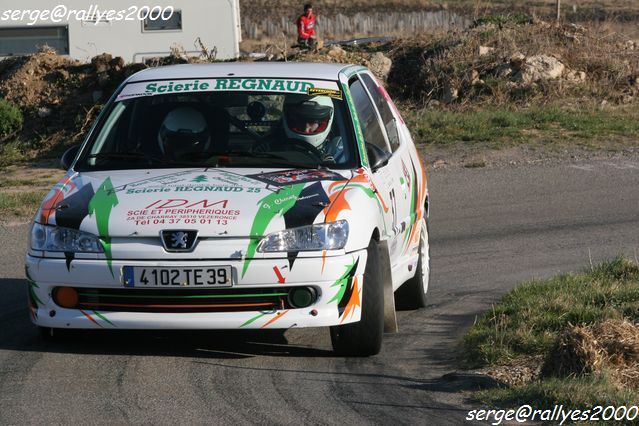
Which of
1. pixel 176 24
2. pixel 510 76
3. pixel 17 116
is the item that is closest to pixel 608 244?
pixel 510 76

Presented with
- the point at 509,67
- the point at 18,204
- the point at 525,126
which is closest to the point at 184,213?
the point at 18,204

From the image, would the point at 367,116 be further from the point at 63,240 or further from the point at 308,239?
the point at 63,240

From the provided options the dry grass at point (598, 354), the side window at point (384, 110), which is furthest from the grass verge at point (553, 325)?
the side window at point (384, 110)

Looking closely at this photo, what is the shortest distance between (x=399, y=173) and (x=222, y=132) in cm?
123

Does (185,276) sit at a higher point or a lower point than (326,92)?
lower

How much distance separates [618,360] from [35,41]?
21.5 metres

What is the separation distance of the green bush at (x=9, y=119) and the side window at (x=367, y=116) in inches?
457

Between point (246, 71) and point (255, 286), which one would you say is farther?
point (246, 71)

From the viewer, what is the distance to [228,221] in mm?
6211

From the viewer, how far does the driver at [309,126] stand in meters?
7.26

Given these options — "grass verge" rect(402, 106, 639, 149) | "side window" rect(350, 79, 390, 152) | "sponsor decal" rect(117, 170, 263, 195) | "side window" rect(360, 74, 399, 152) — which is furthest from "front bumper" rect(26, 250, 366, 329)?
"grass verge" rect(402, 106, 639, 149)

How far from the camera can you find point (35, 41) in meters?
25.4

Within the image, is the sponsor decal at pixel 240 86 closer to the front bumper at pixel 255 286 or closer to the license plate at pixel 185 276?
the front bumper at pixel 255 286

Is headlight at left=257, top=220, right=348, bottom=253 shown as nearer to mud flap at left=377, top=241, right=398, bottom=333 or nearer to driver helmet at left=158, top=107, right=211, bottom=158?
mud flap at left=377, top=241, right=398, bottom=333
